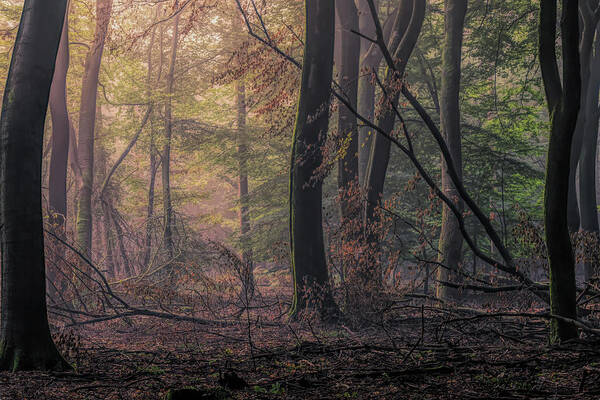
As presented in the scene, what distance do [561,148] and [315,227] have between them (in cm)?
520

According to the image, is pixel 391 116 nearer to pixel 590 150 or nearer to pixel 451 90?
pixel 451 90

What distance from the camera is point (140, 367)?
5434mm

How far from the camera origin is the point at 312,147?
9078mm

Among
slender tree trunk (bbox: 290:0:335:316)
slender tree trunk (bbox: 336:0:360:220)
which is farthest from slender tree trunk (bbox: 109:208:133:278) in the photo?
slender tree trunk (bbox: 290:0:335:316)

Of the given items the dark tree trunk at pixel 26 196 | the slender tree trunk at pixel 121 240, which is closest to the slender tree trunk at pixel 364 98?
the slender tree trunk at pixel 121 240

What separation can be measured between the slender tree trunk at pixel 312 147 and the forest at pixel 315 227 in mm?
39

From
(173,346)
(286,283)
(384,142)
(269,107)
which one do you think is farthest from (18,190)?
(286,283)

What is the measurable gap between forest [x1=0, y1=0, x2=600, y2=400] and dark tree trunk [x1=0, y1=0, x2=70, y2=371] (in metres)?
0.02

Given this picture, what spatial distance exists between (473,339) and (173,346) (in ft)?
13.4

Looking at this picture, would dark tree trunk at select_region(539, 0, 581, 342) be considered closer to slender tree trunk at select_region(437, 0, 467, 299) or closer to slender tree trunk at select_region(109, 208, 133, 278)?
slender tree trunk at select_region(437, 0, 467, 299)

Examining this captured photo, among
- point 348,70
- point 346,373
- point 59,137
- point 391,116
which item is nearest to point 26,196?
point 346,373

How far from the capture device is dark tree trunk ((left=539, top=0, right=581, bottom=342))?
175 inches

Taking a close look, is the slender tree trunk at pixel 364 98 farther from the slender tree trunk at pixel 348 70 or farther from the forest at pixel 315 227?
the slender tree trunk at pixel 348 70

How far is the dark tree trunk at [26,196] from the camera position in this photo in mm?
5172
